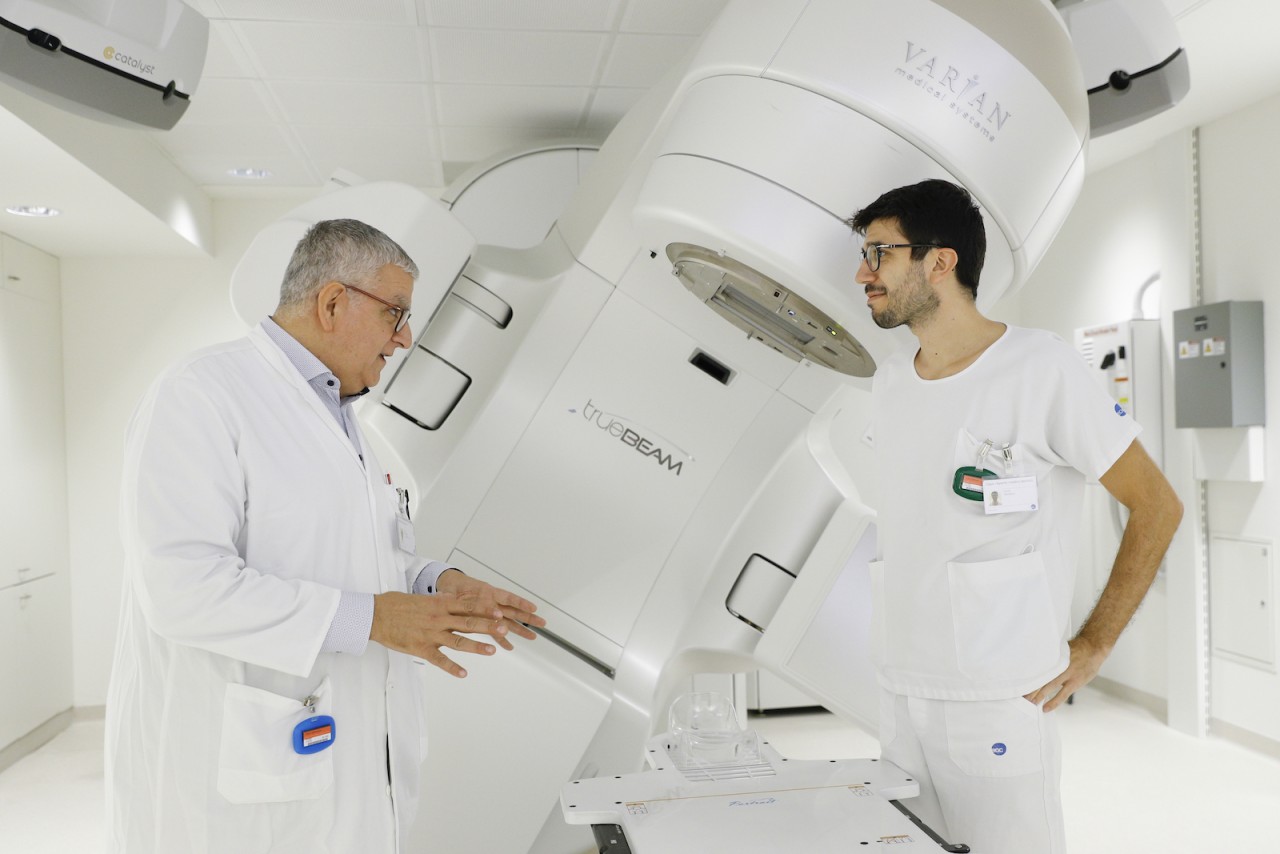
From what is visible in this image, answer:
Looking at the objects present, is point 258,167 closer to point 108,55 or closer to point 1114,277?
point 108,55

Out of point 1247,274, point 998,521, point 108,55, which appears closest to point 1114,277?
point 1247,274

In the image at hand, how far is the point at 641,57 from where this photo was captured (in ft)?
8.93

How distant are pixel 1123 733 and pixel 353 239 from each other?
3.70m

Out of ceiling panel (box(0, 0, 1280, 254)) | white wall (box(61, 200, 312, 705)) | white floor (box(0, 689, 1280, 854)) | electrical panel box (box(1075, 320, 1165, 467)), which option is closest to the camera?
ceiling panel (box(0, 0, 1280, 254))

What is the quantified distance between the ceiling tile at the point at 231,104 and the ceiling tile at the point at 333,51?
15 centimetres

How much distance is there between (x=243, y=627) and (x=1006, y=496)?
3.06 feet

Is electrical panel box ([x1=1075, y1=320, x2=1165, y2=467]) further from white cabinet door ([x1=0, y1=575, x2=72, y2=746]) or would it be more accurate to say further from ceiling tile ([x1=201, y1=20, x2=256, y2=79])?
white cabinet door ([x1=0, y1=575, x2=72, y2=746])

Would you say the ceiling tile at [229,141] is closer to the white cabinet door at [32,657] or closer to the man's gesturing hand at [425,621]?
the white cabinet door at [32,657]

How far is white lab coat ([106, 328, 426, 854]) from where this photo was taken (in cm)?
115

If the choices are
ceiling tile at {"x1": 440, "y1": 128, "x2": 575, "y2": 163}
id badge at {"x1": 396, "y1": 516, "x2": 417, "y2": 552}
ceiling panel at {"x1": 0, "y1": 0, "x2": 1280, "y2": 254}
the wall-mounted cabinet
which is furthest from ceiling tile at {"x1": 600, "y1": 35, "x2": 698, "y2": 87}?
the wall-mounted cabinet

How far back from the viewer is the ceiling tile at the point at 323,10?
7.75ft

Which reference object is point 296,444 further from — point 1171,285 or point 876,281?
point 1171,285

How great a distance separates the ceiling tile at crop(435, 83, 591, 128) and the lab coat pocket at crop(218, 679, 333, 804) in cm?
217

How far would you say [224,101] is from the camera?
3.05 m
